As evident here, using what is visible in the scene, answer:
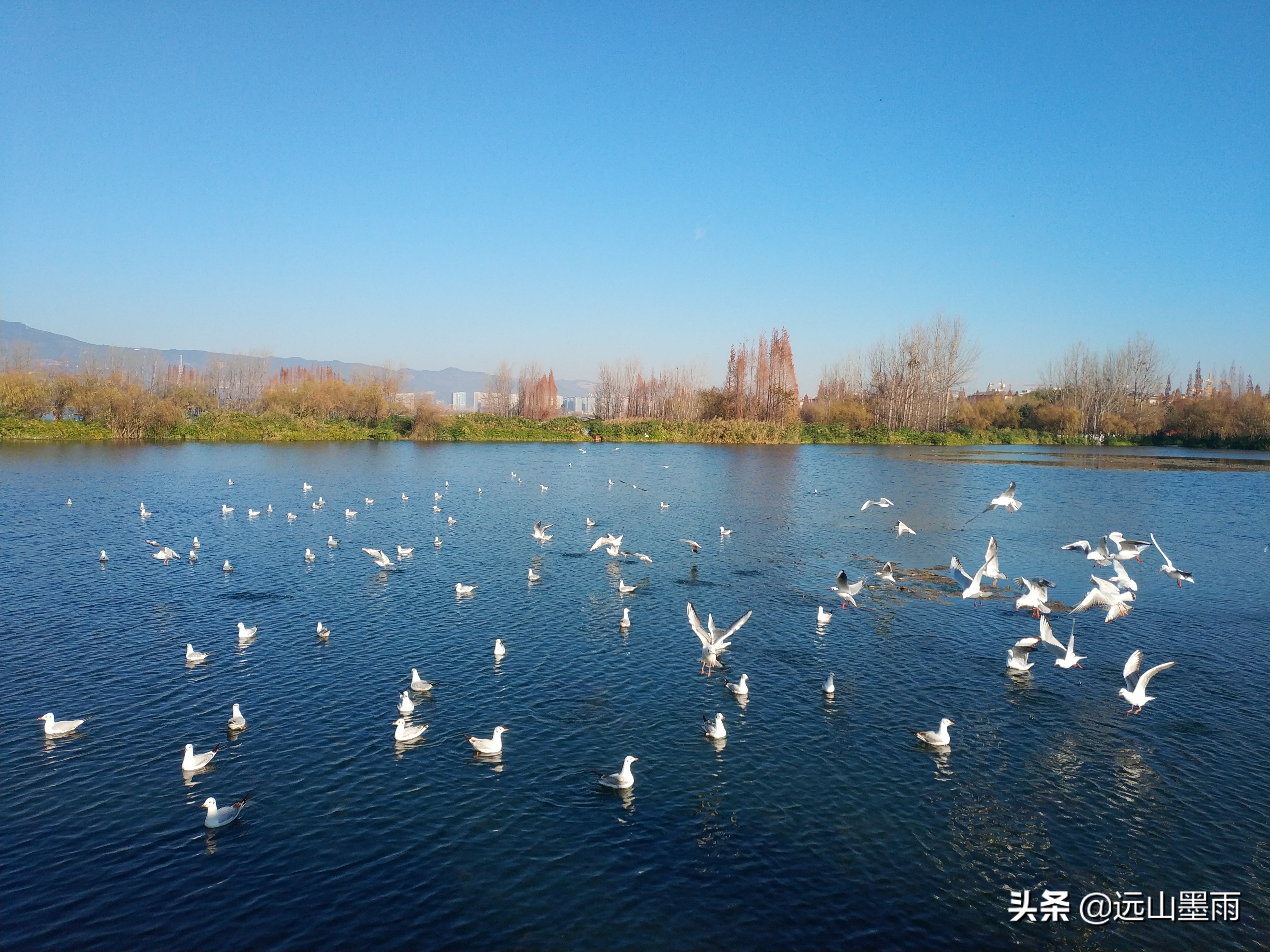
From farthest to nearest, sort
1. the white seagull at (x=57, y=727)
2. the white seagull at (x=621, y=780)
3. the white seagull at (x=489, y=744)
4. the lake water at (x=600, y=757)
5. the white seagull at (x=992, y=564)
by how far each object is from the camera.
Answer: the white seagull at (x=992, y=564) < the white seagull at (x=57, y=727) < the white seagull at (x=489, y=744) < the white seagull at (x=621, y=780) < the lake water at (x=600, y=757)

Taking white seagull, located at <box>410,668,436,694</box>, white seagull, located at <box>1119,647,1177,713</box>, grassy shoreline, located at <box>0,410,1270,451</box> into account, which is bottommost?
white seagull, located at <box>410,668,436,694</box>

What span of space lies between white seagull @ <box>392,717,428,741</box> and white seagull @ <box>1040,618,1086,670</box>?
14.7 metres

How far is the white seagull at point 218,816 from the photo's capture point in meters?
12.0

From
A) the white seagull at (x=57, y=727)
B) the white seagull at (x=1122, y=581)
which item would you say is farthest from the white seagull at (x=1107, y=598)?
the white seagull at (x=57, y=727)

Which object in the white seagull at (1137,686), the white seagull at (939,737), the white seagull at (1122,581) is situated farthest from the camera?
the white seagull at (1122,581)

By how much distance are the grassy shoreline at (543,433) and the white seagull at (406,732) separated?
80.2 m

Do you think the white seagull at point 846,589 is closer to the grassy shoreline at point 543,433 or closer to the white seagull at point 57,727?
the white seagull at point 57,727

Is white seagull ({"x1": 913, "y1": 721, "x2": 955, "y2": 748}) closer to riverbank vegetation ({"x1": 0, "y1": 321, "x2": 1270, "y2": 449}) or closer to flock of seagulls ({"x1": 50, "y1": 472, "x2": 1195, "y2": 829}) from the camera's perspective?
flock of seagulls ({"x1": 50, "y1": 472, "x2": 1195, "y2": 829})

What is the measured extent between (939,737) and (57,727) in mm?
17091

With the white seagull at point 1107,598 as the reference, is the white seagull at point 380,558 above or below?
below

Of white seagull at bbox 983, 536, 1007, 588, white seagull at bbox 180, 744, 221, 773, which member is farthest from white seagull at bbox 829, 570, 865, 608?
white seagull at bbox 180, 744, 221, 773

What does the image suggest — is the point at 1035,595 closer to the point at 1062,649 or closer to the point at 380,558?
the point at 1062,649

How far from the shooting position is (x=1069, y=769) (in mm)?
14695

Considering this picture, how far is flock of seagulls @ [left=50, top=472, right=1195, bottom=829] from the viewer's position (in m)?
14.6
